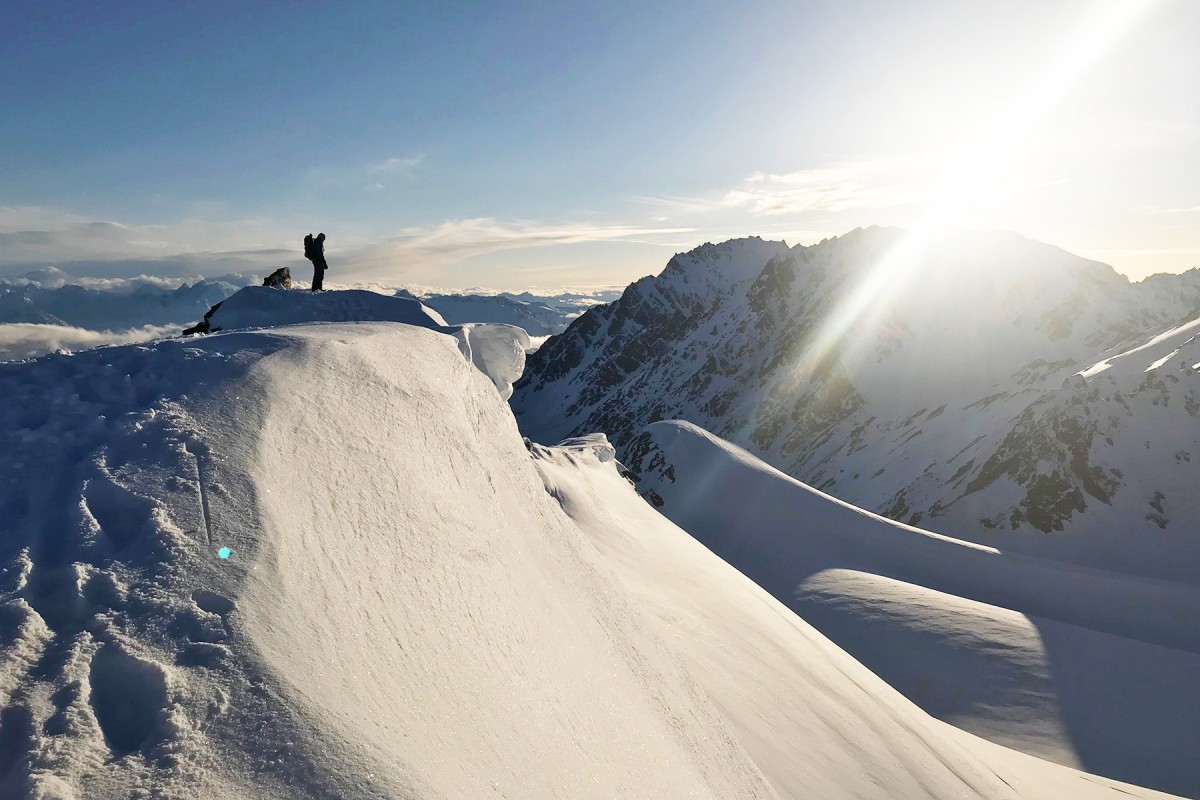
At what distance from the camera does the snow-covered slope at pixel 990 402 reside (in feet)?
238

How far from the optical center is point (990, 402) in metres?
109

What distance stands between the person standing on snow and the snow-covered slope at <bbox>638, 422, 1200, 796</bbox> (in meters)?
30.0

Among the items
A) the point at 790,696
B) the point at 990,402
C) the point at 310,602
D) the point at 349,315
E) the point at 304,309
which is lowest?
the point at 990,402

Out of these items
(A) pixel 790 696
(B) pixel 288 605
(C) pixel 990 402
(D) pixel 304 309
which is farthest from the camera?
(C) pixel 990 402

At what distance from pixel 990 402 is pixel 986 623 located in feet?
306

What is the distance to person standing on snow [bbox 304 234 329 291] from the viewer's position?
2681 cm

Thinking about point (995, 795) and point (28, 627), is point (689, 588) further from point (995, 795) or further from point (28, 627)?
point (28, 627)

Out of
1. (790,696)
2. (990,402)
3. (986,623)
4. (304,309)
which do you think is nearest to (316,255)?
(304,309)

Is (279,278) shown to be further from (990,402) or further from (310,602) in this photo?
(990,402)

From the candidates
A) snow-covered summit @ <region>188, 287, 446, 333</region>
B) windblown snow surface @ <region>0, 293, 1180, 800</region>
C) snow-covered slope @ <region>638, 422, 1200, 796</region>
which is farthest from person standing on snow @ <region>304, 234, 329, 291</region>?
snow-covered slope @ <region>638, 422, 1200, 796</region>

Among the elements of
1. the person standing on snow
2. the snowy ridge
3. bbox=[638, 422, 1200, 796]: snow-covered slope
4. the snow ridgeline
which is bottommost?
bbox=[638, 422, 1200, 796]: snow-covered slope

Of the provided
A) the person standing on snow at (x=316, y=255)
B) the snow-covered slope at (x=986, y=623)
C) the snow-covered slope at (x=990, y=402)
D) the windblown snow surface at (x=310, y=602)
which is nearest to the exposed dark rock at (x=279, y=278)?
the person standing on snow at (x=316, y=255)

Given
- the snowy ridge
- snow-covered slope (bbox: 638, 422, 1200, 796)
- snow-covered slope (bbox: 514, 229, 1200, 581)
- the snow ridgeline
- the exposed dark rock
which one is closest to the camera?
the snowy ridge

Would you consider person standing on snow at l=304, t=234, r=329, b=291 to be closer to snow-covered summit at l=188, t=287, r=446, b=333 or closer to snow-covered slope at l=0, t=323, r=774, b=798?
snow-covered summit at l=188, t=287, r=446, b=333
